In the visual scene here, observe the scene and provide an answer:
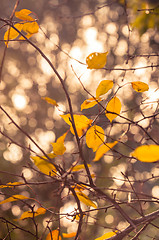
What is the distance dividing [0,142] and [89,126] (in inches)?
71.6

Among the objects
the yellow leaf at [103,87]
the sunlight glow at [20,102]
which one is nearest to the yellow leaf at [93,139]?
the yellow leaf at [103,87]

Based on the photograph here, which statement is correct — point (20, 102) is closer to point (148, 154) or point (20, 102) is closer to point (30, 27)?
point (30, 27)

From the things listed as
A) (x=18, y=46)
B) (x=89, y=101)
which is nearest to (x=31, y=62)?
(x=18, y=46)

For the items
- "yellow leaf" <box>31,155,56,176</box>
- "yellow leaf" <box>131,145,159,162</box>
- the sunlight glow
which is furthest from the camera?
the sunlight glow

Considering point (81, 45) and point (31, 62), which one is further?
point (31, 62)

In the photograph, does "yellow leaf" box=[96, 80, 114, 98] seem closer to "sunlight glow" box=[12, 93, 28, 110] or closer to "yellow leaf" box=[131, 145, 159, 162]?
"yellow leaf" box=[131, 145, 159, 162]

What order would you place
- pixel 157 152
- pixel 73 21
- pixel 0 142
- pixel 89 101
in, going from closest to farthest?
pixel 157 152, pixel 89 101, pixel 0 142, pixel 73 21

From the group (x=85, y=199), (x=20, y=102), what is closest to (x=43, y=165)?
(x=85, y=199)

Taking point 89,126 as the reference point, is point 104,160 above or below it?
above

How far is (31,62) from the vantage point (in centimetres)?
232

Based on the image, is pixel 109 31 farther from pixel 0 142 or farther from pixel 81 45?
pixel 0 142

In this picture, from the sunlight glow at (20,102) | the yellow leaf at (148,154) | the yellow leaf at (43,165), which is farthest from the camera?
the sunlight glow at (20,102)

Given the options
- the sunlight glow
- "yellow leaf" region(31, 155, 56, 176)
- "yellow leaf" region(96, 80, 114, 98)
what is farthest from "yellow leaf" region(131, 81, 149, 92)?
the sunlight glow

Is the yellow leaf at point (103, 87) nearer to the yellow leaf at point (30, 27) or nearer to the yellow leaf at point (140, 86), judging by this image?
the yellow leaf at point (140, 86)
